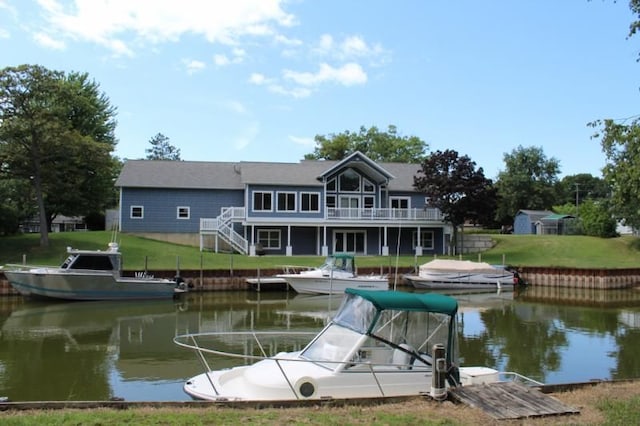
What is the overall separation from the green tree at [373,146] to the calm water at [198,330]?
38.9 m

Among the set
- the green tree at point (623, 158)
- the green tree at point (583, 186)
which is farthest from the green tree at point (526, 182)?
the green tree at point (623, 158)

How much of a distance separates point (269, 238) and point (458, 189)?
1376 cm

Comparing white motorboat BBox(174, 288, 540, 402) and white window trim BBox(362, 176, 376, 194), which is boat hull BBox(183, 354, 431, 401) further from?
white window trim BBox(362, 176, 376, 194)

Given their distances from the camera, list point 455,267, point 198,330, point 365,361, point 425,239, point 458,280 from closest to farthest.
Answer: point 365,361 < point 198,330 < point 458,280 < point 455,267 < point 425,239

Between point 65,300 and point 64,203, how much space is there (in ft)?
72.1

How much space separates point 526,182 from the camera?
7838 cm

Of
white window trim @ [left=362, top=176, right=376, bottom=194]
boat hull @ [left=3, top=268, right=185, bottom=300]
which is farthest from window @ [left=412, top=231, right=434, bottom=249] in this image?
boat hull @ [left=3, top=268, right=185, bottom=300]

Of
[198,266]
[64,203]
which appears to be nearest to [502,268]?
[198,266]

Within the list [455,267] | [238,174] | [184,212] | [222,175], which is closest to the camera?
[455,267]

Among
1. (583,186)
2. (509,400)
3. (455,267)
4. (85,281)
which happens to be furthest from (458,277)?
(583,186)

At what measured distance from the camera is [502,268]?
35.8 metres

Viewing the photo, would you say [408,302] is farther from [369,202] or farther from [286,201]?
[369,202]

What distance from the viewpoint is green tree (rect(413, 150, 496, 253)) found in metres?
40.5

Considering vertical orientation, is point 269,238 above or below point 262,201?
below
